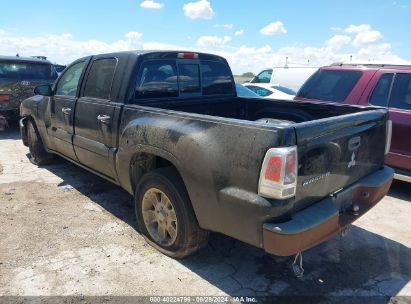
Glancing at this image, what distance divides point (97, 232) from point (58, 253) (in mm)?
511

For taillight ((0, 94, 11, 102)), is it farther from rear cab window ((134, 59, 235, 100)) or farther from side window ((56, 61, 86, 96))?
rear cab window ((134, 59, 235, 100))

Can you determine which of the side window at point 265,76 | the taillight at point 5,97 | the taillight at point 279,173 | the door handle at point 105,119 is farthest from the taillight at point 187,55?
the side window at point 265,76

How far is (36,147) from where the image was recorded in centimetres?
624

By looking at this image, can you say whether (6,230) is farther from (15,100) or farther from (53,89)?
(15,100)

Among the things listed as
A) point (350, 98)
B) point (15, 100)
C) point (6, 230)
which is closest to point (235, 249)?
point (6, 230)

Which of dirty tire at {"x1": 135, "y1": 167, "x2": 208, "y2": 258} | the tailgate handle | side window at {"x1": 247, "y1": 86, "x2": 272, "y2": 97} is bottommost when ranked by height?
dirty tire at {"x1": 135, "y1": 167, "x2": 208, "y2": 258}

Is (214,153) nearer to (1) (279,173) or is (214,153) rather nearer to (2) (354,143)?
(1) (279,173)

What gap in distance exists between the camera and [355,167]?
3199 millimetres

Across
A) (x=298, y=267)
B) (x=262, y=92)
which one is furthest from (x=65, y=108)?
(x=262, y=92)

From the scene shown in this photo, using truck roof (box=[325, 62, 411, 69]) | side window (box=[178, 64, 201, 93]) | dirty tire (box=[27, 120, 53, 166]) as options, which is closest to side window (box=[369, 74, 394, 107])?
truck roof (box=[325, 62, 411, 69])

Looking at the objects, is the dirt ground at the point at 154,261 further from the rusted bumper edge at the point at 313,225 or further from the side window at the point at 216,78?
the side window at the point at 216,78

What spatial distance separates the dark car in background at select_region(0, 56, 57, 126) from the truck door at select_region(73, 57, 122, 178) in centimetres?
500

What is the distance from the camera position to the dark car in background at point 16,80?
8750 millimetres

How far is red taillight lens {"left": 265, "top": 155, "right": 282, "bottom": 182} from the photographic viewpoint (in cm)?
238
